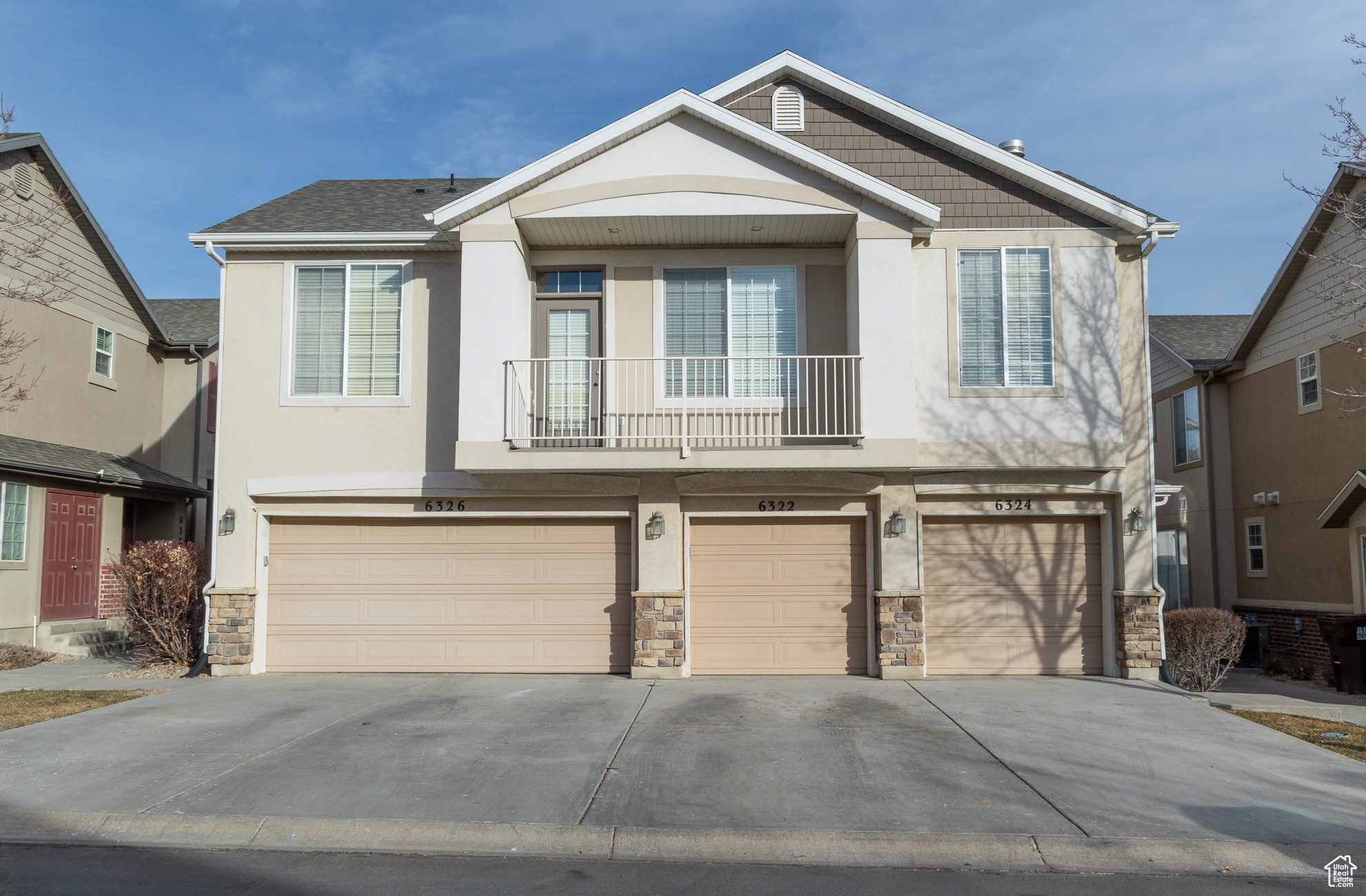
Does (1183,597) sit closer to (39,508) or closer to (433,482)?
(433,482)

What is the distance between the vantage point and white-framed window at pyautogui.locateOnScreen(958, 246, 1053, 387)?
1215 cm

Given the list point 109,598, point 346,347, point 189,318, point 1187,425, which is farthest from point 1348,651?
Answer: point 189,318

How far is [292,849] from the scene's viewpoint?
6297mm

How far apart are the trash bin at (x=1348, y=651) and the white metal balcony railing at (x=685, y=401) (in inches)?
298

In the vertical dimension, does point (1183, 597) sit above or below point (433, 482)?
below

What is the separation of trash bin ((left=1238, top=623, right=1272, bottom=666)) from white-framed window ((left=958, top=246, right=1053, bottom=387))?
764 cm

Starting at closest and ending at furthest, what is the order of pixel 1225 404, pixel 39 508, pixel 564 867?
pixel 564 867 < pixel 39 508 < pixel 1225 404

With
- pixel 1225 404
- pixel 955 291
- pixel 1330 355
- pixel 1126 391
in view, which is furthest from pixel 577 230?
pixel 1225 404

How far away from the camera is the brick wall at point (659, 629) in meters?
11.8

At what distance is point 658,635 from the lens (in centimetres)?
1184

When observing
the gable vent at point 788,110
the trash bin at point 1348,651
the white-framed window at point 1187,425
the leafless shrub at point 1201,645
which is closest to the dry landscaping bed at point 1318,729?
the leafless shrub at point 1201,645

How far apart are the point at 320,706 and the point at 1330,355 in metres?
15.8

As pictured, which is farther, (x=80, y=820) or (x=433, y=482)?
(x=433, y=482)

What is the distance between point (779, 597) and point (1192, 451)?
1204cm
